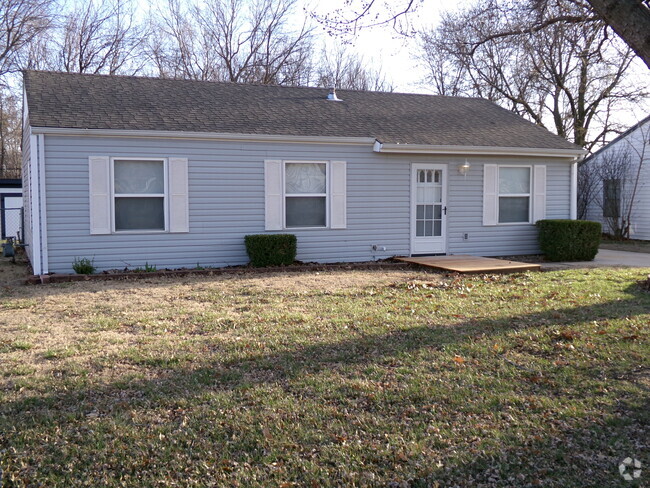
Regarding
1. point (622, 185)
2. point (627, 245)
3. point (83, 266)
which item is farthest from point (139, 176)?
point (622, 185)

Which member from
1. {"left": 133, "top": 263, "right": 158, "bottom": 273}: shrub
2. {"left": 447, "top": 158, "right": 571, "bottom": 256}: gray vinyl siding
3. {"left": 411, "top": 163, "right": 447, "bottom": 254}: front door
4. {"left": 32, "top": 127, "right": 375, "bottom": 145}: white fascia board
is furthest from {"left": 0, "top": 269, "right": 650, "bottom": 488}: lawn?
{"left": 447, "top": 158, "right": 571, "bottom": 256}: gray vinyl siding

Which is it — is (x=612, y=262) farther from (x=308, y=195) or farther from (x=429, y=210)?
(x=308, y=195)

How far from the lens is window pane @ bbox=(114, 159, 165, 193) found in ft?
34.4

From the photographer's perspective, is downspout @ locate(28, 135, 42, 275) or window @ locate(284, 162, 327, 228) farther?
window @ locate(284, 162, 327, 228)

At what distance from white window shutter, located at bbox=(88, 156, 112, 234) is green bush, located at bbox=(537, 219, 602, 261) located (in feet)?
29.2

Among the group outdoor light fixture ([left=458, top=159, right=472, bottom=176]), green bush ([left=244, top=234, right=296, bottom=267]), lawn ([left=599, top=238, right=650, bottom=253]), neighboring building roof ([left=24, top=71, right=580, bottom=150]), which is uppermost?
neighboring building roof ([left=24, top=71, right=580, bottom=150])

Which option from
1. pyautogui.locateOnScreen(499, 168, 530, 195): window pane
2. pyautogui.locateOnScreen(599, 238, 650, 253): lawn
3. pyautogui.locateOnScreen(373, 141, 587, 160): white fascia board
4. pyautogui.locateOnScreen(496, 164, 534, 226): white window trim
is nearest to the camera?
pyautogui.locateOnScreen(373, 141, 587, 160): white fascia board

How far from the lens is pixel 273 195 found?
11406 millimetres

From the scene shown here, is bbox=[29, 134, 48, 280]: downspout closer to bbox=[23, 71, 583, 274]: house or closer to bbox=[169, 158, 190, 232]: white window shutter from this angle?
bbox=[23, 71, 583, 274]: house

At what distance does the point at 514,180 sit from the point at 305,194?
4845 millimetres

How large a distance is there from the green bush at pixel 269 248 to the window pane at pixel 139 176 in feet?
6.19

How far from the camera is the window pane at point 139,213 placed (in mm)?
10539

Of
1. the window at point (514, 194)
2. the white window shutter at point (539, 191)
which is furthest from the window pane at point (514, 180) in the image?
the white window shutter at point (539, 191)

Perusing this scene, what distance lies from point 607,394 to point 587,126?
23313 mm
